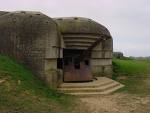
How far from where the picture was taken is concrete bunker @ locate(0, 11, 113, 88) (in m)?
14.2

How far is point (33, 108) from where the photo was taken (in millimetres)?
10312

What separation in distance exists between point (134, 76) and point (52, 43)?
6887 mm

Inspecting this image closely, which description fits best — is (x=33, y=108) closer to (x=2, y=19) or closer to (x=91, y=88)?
(x=91, y=88)

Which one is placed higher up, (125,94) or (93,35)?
(93,35)

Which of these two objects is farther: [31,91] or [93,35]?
[93,35]

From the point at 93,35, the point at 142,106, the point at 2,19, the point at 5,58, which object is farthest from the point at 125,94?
the point at 2,19

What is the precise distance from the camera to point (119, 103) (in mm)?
12648

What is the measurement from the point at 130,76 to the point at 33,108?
1033 cm

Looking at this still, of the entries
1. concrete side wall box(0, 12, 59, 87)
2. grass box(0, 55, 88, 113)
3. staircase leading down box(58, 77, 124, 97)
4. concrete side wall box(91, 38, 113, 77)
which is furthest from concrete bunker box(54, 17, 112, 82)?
grass box(0, 55, 88, 113)

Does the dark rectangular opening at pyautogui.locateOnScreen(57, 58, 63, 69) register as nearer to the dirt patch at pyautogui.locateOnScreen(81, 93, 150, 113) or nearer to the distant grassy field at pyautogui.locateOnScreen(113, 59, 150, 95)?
the distant grassy field at pyautogui.locateOnScreen(113, 59, 150, 95)

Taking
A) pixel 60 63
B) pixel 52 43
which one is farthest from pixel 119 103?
pixel 60 63

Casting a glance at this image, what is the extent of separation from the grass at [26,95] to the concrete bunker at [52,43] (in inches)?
20.9

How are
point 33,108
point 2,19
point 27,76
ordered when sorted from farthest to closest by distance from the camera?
1. point 2,19
2. point 27,76
3. point 33,108

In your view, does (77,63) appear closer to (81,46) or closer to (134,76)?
(81,46)
